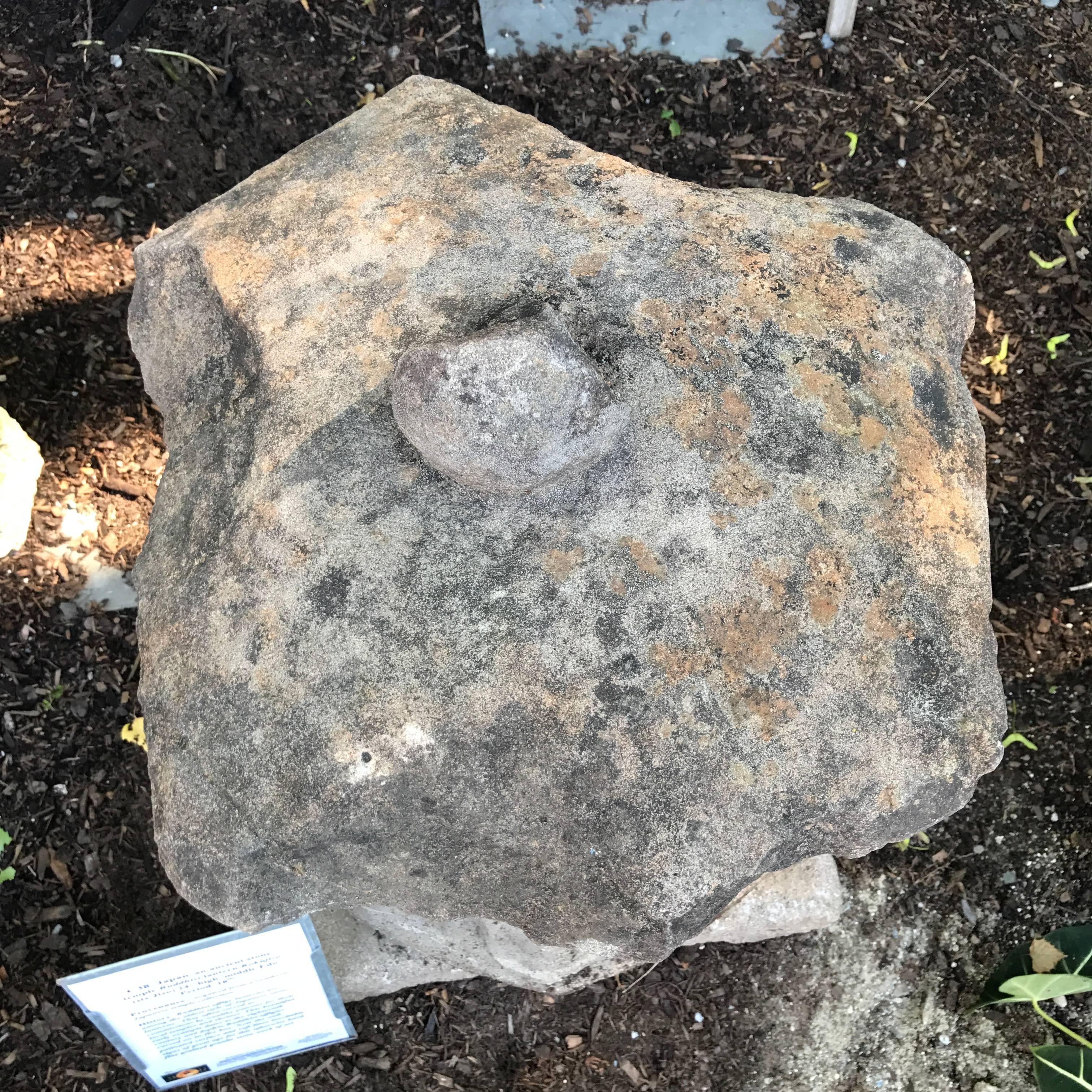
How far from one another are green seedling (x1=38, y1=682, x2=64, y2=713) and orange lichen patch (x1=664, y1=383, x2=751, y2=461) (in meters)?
1.76

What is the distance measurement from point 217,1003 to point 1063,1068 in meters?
1.77

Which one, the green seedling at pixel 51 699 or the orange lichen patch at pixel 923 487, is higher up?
the orange lichen patch at pixel 923 487

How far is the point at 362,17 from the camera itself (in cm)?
290

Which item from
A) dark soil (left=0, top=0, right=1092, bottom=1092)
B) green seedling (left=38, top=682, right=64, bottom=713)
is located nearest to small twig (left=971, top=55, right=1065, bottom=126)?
dark soil (left=0, top=0, right=1092, bottom=1092)

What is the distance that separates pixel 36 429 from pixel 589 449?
1792 mm

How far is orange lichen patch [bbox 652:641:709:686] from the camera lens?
155 cm

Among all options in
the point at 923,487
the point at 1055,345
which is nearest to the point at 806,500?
the point at 923,487

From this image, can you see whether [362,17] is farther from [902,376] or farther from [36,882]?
[36,882]

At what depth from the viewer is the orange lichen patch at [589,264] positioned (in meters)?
1.74

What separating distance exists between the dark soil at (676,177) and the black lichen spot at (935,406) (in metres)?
1.13

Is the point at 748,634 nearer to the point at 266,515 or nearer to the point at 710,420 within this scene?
the point at 710,420

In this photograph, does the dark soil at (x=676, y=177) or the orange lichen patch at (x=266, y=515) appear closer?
the orange lichen patch at (x=266, y=515)

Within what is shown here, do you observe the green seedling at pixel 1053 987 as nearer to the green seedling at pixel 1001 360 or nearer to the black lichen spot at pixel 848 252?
the green seedling at pixel 1001 360

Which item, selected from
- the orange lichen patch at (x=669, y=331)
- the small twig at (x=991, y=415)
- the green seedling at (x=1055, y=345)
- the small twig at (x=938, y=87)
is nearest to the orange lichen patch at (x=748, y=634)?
the orange lichen patch at (x=669, y=331)
